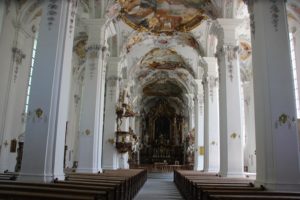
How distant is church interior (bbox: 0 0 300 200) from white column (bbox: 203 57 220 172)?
6 centimetres

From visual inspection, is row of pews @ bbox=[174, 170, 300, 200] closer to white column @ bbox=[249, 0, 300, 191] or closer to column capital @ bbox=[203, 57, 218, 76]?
white column @ bbox=[249, 0, 300, 191]

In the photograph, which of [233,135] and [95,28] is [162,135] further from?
[233,135]

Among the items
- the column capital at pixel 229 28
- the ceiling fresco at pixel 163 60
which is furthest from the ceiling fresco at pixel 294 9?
the ceiling fresco at pixel 163 60

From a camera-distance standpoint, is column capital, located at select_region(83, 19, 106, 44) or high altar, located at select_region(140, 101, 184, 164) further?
high altar, located at select_region(140, 101, 184, 164)

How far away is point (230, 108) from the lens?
1202cm

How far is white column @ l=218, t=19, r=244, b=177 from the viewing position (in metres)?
11.6

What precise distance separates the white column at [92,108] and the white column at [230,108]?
5.08 m

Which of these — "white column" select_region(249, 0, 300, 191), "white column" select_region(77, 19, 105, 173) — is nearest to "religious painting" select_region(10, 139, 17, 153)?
"white column" select_region(77, 19, 105, 173)

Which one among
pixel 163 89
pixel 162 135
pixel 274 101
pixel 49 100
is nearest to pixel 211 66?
pixel 274 101

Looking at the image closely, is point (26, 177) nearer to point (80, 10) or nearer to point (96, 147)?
point (96, 147)

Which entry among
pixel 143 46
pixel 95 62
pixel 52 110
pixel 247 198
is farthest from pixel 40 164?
pixel 143 46

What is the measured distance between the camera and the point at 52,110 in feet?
25.1

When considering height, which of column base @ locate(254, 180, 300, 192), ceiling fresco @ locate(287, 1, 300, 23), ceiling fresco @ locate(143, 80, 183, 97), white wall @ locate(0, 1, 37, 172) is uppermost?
ceiling fresco @ locate(143, 80, 183, 97)

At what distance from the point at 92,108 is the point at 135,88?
1626cm
